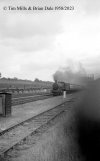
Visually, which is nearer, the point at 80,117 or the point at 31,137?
the point at 80,117

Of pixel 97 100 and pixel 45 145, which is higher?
pixel 97 100

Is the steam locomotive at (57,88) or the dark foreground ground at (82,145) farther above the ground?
the steam locomotive at (57,88)

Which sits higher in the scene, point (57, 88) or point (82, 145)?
point (57, 88)

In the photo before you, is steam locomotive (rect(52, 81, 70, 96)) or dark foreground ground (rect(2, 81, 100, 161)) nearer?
dark foreground ground (rect(2, 81, 100, 161))

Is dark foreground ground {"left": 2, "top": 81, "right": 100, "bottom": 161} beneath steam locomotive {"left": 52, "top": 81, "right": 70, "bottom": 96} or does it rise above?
beneath

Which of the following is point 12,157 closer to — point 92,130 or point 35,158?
point 35,158

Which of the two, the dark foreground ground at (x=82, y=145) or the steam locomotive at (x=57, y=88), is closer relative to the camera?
the dark foreground ground at (x=82, y=145)

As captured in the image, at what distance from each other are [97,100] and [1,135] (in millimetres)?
5503

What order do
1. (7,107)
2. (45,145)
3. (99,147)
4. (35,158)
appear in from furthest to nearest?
(7,107), (45,145), (35,158), (99,147)

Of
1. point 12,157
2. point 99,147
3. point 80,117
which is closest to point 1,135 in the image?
point 12,157

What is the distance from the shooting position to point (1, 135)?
10609 millimetres

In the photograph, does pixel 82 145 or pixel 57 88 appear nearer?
pixel 82 145

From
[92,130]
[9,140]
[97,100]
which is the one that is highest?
[97,100]

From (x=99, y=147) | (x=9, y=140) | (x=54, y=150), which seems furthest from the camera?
(x=9, y=140)
